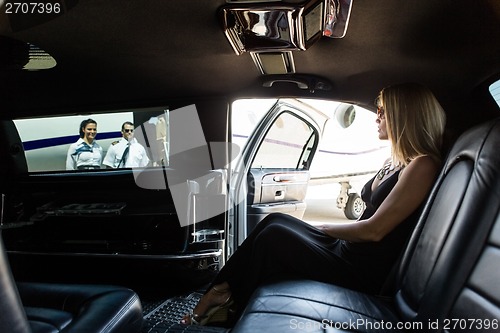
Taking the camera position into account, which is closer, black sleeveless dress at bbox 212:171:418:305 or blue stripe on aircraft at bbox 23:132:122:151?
black sleeveless dress at bbox 212:171:418:305

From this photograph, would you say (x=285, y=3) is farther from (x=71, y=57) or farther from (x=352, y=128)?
(x=352, y=128)

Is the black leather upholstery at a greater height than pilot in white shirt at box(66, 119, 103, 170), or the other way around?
pilot in white shirt at box(66, 119, 103, 170)

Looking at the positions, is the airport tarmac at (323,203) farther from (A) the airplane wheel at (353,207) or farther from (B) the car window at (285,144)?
(B) the car window at (285,144)

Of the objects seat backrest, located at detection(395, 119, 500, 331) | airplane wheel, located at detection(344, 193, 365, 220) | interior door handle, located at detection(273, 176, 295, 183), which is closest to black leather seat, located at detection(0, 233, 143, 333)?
seat backrest, located at detection(395, 119, 500, 331)

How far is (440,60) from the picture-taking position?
2107mm

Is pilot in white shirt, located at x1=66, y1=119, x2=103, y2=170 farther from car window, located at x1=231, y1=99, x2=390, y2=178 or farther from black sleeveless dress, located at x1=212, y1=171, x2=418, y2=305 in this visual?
car window, located at x1=231, y1=99, x2=390, y2=178

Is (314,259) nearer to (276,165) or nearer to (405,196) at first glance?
(405,196)

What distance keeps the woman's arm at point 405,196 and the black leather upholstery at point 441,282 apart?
105 mm

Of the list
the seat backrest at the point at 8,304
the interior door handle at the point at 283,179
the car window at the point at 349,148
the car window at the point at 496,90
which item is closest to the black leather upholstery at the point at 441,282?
the car window at the point at 496,90

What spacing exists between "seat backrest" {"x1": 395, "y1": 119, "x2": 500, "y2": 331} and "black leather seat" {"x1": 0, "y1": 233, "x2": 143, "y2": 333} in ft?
3.48

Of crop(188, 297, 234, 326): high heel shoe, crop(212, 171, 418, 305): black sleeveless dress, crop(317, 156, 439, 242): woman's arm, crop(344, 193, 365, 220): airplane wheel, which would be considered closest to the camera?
crop(317, 156, 439, 242): woman's arm

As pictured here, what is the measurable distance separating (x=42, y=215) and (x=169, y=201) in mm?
1044

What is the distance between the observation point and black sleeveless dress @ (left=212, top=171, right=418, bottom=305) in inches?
78.2

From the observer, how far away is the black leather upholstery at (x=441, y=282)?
128 cm
